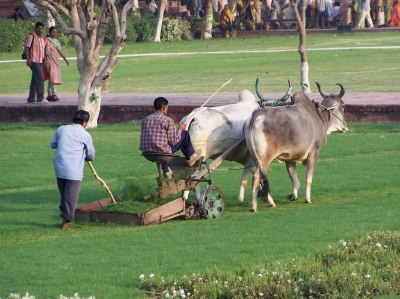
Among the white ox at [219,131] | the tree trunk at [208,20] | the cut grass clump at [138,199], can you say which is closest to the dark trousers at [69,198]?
the cut grass clump at [138,199]

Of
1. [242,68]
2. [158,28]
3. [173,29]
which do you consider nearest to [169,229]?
[242,68]

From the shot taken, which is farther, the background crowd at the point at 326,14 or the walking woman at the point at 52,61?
the background crowd at the point at 326,14

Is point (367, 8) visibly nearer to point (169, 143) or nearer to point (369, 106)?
point (369, 106)

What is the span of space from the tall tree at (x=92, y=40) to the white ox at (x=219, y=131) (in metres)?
6.52

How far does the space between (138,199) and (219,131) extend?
1.46 m

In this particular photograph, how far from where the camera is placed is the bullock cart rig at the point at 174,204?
33.2ft

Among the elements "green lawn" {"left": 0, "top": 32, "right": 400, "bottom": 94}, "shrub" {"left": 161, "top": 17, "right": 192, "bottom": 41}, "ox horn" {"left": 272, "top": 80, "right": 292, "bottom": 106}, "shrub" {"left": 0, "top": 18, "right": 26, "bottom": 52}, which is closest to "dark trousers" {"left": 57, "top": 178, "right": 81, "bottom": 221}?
"ox horn" {"left": 272, "top": 80, "right": 292, "bottom": 106}

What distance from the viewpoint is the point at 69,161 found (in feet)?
32.6

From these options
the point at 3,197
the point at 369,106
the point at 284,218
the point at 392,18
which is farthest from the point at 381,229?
the point at 392,18

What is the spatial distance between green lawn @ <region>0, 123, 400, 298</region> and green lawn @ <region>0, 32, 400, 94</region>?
9407 millimetres

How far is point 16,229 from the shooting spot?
10172 millimetres

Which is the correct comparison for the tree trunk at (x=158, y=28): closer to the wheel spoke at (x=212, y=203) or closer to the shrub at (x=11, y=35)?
the shrub at (x=11, y=35)

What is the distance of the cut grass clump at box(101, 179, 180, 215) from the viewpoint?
33.9 ft

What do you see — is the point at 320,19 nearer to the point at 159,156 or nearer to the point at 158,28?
the point at 158,28
